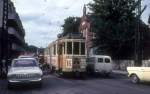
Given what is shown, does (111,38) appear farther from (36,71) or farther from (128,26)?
(36,71)

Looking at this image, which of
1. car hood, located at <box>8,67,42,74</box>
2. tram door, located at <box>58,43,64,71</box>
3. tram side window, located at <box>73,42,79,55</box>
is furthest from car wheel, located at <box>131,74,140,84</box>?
car hood, located at <box>8,67,42,74</box>

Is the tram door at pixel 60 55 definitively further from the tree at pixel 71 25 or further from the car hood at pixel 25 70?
the tree at pixel 71 25

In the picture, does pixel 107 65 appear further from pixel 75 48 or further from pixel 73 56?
pixel 73 56

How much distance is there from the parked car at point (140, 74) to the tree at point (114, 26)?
26.3m

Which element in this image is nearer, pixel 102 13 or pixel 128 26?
pixel 128 26

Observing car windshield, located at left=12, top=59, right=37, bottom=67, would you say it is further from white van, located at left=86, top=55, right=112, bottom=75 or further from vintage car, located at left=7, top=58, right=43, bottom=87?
white van, located at left=86, top=55, right=112, bottom=75

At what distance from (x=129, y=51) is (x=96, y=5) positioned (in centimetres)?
778


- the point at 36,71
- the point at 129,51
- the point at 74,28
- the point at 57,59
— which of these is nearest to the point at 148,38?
the point at 129,51

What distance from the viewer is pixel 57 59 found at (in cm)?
3644

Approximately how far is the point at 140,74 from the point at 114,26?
3096 cm

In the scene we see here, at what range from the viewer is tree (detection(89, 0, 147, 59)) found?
56781 mm

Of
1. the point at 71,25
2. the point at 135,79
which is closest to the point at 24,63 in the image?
the point at 135,79

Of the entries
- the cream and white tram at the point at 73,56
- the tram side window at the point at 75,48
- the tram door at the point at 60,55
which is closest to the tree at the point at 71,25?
the tram door at the point at 60,55

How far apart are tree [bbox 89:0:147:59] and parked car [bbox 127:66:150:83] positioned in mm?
26312
